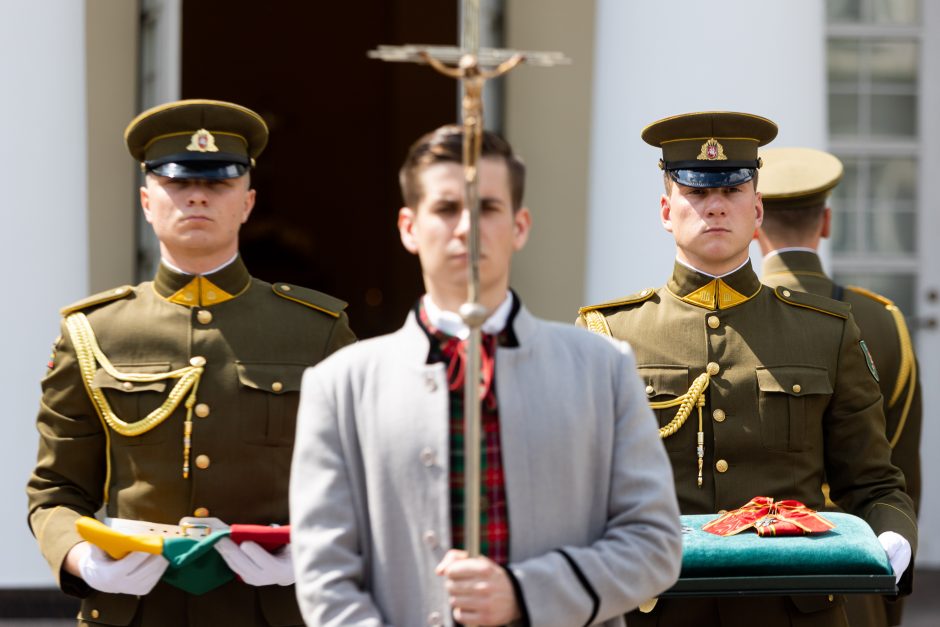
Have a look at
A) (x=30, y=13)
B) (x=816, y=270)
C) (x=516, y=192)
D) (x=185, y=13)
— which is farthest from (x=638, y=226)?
(x=185, y=13)

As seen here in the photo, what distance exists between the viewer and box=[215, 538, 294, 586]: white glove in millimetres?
3352

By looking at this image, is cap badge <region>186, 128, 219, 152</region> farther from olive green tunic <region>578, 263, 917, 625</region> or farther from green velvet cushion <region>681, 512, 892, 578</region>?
green velvet cushion <region>681, 512, 892, 578</region>

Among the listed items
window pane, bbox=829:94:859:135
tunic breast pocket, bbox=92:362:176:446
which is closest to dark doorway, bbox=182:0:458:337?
window pane, bbox=829:94:859:135

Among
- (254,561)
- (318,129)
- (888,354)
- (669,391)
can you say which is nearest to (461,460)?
(254,561)

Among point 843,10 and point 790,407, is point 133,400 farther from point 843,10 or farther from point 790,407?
point 843,10

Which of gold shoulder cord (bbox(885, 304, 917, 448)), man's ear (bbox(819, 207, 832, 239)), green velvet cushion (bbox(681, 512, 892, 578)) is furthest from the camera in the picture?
man's ear (bbox(819, 207, 832, 239))

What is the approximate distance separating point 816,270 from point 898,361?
363 mm

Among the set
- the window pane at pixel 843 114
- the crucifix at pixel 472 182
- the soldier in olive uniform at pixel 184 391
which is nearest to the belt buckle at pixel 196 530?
the soldier in olive uniform at pixel 184 391

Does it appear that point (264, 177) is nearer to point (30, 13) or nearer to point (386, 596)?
point (30, 13)

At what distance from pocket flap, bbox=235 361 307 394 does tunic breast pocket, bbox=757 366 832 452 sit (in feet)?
3.50

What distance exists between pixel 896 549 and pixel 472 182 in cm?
149

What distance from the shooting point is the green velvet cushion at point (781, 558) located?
3242 mm

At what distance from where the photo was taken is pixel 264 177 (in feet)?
44.7

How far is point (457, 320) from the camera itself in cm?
262
